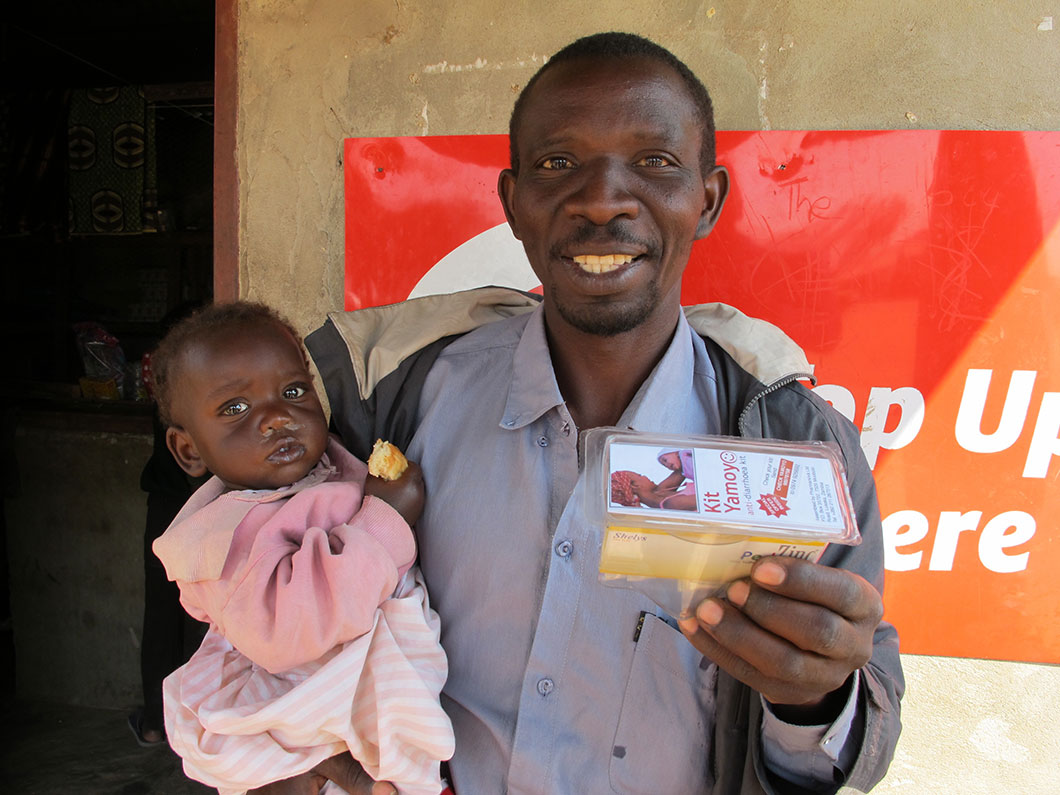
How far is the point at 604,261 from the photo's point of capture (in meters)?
1.30

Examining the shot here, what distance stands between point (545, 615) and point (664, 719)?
10.5 inches

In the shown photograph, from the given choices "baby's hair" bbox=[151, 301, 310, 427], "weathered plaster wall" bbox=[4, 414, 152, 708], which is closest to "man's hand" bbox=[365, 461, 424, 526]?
"baby's hair" bbox=[151, 301, 310, 427]

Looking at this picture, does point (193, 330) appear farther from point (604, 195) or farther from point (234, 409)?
point (604, 195)

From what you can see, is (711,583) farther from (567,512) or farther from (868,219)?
(868,219)

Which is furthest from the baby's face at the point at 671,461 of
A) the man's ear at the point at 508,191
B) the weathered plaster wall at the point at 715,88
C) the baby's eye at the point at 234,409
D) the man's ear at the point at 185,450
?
the weathered plaster wall at the point at 715,88

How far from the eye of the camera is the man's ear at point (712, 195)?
1.49 metres

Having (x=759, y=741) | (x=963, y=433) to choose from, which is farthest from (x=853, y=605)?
(x=963, y=433)

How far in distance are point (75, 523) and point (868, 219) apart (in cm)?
444

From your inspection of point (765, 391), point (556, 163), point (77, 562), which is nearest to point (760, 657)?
point (765, 391)

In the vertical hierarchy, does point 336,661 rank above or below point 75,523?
above

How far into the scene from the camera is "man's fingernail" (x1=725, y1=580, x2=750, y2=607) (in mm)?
863

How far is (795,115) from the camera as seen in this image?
2168 millimetres

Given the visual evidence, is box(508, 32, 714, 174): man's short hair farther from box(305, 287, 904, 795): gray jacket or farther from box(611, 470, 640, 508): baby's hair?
box(611, 470, 640, 508): baby's hair

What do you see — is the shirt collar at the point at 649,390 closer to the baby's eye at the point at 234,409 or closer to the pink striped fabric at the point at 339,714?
the pink striped fabric at the point at 339,714
